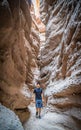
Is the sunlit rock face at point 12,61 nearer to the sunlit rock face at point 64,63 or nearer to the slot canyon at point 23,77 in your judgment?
the slot canyon at point 23,77

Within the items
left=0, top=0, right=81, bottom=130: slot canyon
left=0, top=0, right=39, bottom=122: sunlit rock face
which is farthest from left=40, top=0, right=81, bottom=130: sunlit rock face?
left=0, top=0, right=39, bottom=122: sunlit rock face

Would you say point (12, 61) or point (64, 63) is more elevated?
point (64, 63)

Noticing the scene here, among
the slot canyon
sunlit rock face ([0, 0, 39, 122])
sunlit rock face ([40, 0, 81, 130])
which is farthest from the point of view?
sunlit rock face ([40, 0, 81, 130])

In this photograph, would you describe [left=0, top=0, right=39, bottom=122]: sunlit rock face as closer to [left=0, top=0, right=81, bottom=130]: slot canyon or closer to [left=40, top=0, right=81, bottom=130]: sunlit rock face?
[left=0, top=0, right=81, bottom=130]: slot canyon

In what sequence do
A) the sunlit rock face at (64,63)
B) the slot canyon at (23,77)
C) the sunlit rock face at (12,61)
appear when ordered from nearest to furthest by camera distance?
the sunlit rock face at (12,61)
the slot canyon at (23,77)
the sunlit rock face at (64,63)

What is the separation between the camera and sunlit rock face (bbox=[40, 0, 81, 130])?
725 cm

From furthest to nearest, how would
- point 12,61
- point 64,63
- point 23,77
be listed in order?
point 64,63, point 23,77, point 12,61

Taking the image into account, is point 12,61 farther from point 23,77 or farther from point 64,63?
point 64,63

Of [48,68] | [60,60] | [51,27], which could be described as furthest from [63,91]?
[51,27]

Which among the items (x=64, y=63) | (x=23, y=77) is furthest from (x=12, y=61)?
(x=64, y=63)

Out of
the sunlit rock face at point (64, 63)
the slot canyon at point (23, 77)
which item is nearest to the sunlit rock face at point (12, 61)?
the slot canyon at point (23, 77)

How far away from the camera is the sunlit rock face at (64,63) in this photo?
23.8 feet

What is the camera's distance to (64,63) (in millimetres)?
8969

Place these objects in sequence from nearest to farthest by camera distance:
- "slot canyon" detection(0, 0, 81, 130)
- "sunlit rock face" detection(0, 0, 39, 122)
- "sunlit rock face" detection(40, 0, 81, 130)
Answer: "sunlit rock face" detection(0, 0, 39, 122) < "slot canyon" detection(0, 0, 81, 130) < "sunlit rock face" detection(40, 0, 81, 130)
